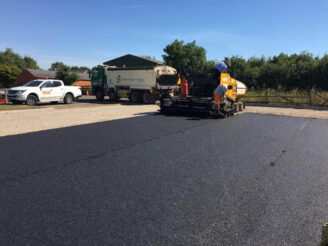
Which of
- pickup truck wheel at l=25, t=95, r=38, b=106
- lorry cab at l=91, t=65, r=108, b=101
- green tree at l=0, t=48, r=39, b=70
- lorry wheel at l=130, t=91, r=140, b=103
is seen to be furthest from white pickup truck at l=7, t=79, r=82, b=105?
green tree at l=0, t=48, r=39, b=70

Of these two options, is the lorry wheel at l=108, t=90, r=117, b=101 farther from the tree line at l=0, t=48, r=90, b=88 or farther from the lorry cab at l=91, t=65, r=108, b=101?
the tree line at l=0, t=48, r=90, b=88

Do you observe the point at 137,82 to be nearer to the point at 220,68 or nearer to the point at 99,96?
the point at 99,96

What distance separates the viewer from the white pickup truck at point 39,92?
51.4ft

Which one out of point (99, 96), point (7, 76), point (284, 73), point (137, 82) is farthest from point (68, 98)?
point (7, 76)

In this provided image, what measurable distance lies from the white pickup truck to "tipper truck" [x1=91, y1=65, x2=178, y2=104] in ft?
12.8

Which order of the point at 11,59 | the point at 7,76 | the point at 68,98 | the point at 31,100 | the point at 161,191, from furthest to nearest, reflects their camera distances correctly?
the point at 11,59 → the point at 7,76 → the point at 68,98 → the point at 31,100 → the point at 161,191

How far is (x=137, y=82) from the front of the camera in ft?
63.5

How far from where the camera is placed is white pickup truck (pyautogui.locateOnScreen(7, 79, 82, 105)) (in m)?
15.7

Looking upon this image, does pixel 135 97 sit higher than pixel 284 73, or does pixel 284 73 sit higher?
pixel 284 73

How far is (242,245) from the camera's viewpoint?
2.36 meters

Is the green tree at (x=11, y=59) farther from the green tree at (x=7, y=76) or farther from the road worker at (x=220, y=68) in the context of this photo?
the road worker at (x=220, y=68)

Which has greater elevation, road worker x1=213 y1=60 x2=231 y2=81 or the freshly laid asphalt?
road worker x1=213 y1=60 x2=231 y2=81

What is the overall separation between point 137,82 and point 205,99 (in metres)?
8.94

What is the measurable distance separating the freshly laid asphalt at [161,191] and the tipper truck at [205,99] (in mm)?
4645
